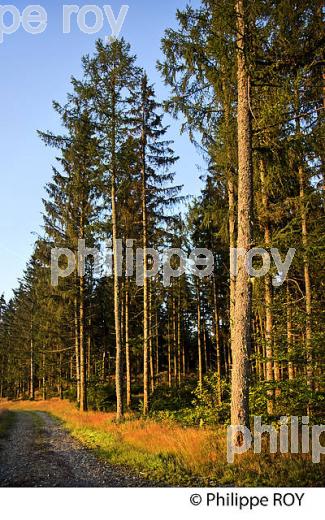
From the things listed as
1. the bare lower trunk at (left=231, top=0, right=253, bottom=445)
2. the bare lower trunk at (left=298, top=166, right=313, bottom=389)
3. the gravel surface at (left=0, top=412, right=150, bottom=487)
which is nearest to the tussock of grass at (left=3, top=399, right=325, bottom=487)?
the gravel surface at (left=0, top=412, right=150, bottom=487)

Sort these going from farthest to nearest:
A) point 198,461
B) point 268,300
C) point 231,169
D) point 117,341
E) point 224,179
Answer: point 117,341
point 224,179
point 231,169
point 268,300
point 198,461

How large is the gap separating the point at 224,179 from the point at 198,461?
359 inches

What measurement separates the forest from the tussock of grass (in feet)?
2.90

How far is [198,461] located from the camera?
7664 millimetres

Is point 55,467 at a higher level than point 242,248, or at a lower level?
lower

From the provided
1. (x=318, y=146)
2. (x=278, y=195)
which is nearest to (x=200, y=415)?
(x=278, y=195)

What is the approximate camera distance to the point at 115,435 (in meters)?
11.6

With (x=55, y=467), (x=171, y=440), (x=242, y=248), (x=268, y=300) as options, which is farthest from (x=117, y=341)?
(x=242, y=248)

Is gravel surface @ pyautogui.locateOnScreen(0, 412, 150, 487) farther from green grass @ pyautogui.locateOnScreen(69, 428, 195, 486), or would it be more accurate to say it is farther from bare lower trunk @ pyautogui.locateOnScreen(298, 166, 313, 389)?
bare lower trunk @ pyautogui.locateOnScreen(298, 166, 313, 389)

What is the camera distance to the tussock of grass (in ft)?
22.0

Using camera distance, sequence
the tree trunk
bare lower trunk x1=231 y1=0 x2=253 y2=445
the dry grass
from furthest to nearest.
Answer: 1. the tree trunk
2. bare lower trunk x1=231 y1=0 x2=253 y2=445
3. the dry grass

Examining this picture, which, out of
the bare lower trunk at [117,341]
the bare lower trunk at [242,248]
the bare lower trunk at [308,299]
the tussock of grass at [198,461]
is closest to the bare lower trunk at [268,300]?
the bare lower trunk at [308,299]

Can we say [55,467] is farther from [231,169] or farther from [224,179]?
[224,179]

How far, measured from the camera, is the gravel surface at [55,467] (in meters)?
7.21
